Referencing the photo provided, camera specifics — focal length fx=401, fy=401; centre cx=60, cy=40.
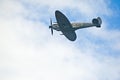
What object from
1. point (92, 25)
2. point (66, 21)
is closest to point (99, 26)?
point (92, 25)

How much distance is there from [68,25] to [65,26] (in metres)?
0.65

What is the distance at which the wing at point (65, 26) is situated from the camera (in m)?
80.3

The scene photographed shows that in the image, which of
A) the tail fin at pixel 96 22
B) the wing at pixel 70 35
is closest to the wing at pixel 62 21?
the wing at pixel 70 35

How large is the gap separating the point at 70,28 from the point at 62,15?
147 inches

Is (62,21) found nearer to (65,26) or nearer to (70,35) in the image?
(65,26)

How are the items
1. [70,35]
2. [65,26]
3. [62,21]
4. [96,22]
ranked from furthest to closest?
1. [70,35]
2. [96,22]
3. [65,26]
4. [62,21]

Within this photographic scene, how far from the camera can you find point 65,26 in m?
81.9

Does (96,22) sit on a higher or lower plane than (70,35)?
higher

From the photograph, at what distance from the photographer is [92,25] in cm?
8262

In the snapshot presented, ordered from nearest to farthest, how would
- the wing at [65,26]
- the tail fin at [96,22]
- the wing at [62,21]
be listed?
1. the wing at [62,21]
2. the wing at [65,26]
3. the tail fin at [96,22]

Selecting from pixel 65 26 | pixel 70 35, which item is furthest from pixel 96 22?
pixel 65 26

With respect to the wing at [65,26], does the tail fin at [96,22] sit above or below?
above

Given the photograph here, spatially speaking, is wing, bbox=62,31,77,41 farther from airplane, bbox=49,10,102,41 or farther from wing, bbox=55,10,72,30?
wing, bbox=55,10,72,30

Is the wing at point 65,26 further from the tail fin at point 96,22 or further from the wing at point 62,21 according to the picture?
the tail fin at point 96,22
